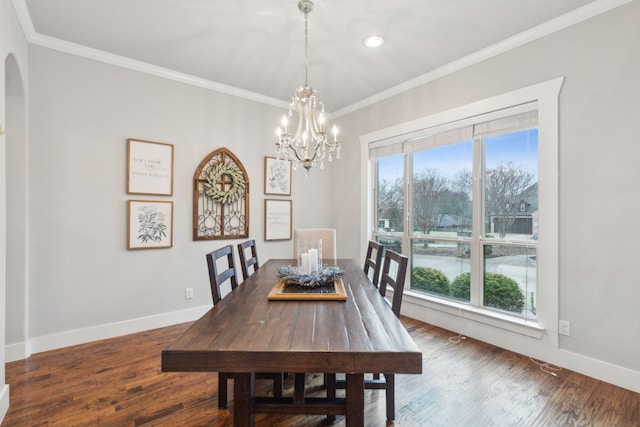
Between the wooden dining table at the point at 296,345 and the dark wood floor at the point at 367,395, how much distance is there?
53cm

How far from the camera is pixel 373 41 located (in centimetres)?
271

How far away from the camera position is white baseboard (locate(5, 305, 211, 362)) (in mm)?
2576

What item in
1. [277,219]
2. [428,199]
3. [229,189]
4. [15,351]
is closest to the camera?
[15,351]

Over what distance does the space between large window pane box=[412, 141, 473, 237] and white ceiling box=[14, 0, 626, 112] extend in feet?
2.85

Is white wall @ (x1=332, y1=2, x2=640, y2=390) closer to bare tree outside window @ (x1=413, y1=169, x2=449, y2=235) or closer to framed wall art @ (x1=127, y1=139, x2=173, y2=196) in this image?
bare tree outside window @ (x1=413, y1=169, x2=449, y2=235)

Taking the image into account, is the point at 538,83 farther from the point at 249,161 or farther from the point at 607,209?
the point at 249,161

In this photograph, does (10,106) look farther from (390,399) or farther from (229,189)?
(390,399)

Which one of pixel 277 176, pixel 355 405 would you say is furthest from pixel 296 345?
pixel 277 176

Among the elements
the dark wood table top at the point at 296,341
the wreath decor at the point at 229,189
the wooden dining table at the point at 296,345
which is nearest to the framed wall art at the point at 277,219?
the wreath decor at the point at 229,189

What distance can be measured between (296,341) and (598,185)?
246 cm

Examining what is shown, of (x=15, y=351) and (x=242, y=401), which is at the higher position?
(x=242, y=401)

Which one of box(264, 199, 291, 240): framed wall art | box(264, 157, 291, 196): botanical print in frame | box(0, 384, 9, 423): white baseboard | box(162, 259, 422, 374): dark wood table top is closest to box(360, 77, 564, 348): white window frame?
box(162, 259, 422, 374): dark wood table top

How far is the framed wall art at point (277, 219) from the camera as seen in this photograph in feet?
13.3

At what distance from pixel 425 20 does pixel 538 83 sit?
106 centimetres
